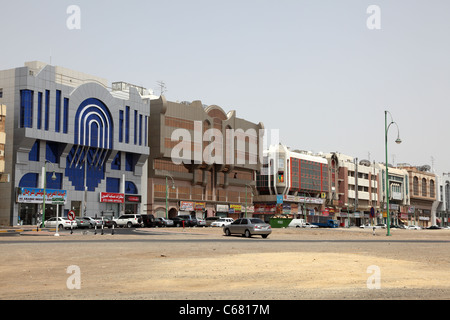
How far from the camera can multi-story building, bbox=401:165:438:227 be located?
18112cm

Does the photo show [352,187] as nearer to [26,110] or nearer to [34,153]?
[34,153]

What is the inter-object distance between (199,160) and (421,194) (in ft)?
349

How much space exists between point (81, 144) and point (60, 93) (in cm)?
799

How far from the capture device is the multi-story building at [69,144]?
75.1 metres

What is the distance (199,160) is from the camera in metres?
106

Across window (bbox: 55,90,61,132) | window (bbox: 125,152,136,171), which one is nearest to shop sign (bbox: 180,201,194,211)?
window (bbox: 125,152,136,171)

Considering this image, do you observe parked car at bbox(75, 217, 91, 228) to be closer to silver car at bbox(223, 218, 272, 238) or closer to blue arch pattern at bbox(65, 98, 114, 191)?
blue arch pattern at bbox(65, 98, 114, 191)

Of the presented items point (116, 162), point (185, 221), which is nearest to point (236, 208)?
point (116, 162)

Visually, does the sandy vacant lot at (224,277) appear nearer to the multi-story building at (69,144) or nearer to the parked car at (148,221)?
the parked car at (148,221)

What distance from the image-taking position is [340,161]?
5842 inches

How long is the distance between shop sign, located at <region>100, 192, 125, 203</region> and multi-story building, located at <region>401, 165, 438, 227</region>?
11643 centimetres

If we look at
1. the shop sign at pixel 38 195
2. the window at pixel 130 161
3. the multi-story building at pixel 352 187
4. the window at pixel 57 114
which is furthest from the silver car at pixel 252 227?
the multi-story building at pixel 352 187
